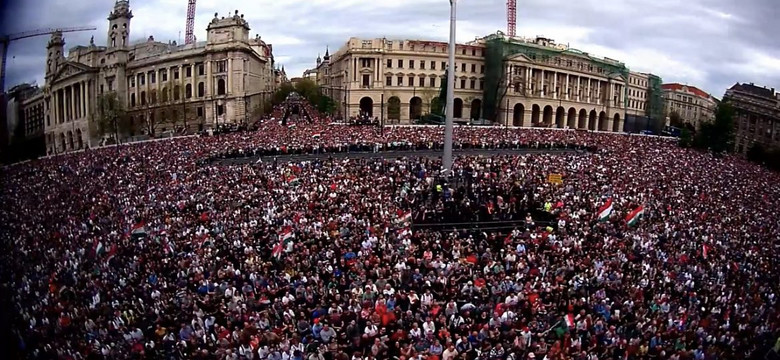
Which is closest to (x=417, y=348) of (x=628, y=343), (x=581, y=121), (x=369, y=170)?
(x=628, y=343)

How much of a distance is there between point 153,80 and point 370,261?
5868 millimetres

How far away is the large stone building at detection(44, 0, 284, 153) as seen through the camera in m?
8.55

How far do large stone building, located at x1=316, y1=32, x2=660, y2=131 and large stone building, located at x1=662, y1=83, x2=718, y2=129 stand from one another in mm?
7223

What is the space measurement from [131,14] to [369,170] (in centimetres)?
1369

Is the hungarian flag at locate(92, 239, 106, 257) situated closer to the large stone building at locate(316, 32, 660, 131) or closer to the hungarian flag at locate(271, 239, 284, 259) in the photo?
the hungarian flag at locate(271, 239, 284, 259)

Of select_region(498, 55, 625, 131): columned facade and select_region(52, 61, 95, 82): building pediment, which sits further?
select_region(498, 55, 625, 131): columned facade

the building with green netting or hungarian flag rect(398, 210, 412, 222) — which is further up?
the building with green netting

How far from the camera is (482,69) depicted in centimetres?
4591

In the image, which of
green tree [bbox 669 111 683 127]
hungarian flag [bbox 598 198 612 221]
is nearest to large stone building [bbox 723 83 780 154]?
hungarian flag [bbox 598 198 612 221]

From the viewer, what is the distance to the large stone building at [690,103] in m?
16.0

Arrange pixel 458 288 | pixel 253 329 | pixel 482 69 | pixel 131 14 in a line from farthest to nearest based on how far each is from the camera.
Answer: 1. pixel 482 69
2. pixel 458 288
3. pixel 253 329
4. pixel 131 14

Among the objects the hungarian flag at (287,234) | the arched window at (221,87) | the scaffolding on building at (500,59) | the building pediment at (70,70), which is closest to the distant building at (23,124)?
the building pediment at (70,70)

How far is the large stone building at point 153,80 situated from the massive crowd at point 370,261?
716 mm

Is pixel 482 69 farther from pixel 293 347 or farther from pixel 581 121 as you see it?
pixel 293 347
